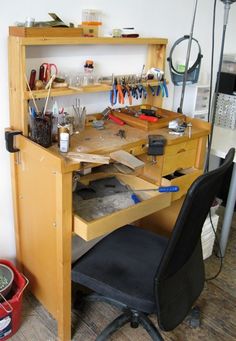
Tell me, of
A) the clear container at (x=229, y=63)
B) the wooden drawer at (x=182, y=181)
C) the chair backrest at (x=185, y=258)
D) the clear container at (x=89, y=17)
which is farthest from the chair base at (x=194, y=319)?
the clear container at (x=229, y=63)

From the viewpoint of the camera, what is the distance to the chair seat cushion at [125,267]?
52.2 inches

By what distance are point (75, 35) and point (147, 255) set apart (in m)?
0.97

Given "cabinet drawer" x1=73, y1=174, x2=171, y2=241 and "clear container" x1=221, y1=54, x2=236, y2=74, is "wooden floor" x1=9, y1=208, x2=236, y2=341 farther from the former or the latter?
"clear container" x1=221, y1=54, x2=236, y2=74

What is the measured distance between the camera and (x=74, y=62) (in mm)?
1760

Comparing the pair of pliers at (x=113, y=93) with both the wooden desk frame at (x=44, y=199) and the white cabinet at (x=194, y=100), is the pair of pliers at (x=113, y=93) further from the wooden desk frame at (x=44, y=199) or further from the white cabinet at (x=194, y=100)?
the white cabinet at (x=194, y=100)

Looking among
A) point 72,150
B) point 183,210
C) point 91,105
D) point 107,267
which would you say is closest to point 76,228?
point 107,267

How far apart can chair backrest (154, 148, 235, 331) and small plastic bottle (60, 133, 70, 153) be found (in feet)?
1.93

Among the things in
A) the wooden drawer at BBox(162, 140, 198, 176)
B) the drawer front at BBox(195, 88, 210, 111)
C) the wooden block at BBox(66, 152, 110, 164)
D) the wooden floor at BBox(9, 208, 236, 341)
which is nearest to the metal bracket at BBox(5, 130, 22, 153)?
the wooden block at BBox(66, 152, 110, 164)

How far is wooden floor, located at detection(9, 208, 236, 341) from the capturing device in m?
1.70

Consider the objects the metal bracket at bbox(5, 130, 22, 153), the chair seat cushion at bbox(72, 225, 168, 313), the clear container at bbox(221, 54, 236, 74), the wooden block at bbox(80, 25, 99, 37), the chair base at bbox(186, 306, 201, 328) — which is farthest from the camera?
the clear container at bbox(221, 54, 236, 74)

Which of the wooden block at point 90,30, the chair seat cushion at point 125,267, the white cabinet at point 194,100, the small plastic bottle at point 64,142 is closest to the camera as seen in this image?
the chair seat cushion at point 125,267

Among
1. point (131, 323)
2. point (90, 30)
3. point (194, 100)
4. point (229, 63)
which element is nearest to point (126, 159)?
point (90, 30)

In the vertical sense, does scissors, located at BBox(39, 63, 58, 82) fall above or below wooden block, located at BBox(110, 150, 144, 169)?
above

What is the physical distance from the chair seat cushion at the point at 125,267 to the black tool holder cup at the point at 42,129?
1.65ft
